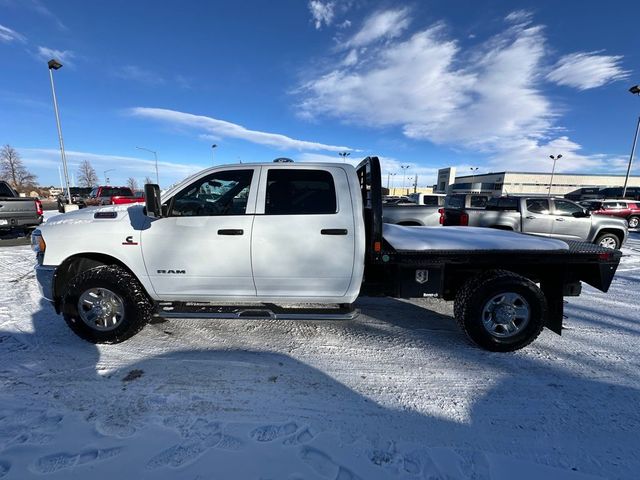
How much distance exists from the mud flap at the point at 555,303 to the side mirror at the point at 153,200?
4249 mm

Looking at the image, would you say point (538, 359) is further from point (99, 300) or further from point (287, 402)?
point (99, 300)

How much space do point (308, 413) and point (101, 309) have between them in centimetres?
258

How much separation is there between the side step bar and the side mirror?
1.06m

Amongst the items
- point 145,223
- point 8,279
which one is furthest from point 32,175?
point 145,223

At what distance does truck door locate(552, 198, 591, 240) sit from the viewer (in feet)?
28.9

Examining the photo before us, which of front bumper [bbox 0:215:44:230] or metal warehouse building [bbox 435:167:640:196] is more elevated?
metal warehouse building [bbox 435:167:640:196]

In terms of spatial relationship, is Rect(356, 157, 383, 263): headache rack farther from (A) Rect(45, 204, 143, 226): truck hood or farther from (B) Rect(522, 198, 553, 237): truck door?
(B) Rect(522, 198, 553, 237): truck door

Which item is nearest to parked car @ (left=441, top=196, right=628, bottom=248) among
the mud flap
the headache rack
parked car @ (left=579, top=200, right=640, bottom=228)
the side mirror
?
the mud flap

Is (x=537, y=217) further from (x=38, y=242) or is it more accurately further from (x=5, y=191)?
(x=5, y=191)

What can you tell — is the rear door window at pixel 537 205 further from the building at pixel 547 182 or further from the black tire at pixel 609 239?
the building at pixel 547 182

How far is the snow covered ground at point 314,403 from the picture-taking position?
2.05 meters

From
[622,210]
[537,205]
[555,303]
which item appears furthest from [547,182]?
[555,303]

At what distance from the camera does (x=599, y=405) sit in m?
2.62

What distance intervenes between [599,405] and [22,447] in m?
4.32
